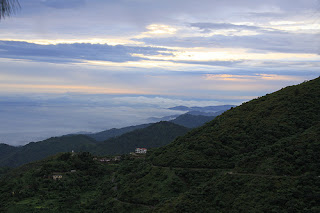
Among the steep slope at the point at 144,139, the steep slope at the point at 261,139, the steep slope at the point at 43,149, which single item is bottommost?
the steep slope at the point at 43,149

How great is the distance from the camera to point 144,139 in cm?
13350

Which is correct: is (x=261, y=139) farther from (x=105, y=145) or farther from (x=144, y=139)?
(x=144, y=139)

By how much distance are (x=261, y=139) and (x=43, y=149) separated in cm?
11985

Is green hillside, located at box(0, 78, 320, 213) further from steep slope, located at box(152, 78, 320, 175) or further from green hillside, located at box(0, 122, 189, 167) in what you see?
green hillside, located at box(0, 122, 189, 167)

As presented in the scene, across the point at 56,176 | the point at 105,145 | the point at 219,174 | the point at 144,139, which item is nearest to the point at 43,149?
the point at 105,145

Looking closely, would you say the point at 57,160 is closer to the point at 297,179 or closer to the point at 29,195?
the point at 29,195

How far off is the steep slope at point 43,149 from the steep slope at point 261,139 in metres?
92.6

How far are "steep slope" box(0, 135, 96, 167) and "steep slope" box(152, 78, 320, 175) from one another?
92.6 meters

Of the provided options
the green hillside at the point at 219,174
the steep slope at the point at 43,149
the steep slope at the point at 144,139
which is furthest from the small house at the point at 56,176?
the steep slope at the point at 43,149

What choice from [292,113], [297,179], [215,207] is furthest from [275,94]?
[215,207]

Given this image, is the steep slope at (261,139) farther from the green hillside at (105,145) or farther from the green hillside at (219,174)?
the green hillside at (105,145)

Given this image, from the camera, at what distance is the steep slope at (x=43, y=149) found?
12812 cm

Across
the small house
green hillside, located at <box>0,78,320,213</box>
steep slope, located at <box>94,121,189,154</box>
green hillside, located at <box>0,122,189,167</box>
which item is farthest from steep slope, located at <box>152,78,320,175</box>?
green hillside, located at <box>0,122,189,167</box>

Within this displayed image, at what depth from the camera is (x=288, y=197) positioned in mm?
24203
